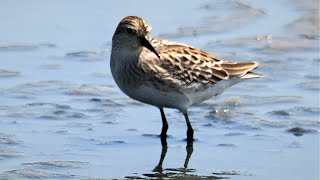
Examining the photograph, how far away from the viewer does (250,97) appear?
1337 centimetres

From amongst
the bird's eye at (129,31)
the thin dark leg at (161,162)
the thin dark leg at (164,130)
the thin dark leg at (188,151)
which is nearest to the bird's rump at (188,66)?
the bird's eye at (129,31)

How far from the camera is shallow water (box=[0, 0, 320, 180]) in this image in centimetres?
1093

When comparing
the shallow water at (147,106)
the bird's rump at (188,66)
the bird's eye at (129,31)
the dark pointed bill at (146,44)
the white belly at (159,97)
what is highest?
the bird's eye at (129,31)

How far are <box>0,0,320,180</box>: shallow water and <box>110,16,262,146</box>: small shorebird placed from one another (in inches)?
16.7

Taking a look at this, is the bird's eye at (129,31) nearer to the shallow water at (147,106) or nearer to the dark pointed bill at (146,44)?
the dark pointed bill at (146,44)

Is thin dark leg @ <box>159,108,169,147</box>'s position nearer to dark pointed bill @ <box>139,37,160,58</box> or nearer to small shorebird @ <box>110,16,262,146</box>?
small shorebird @ <box>110,16,262,146</box>

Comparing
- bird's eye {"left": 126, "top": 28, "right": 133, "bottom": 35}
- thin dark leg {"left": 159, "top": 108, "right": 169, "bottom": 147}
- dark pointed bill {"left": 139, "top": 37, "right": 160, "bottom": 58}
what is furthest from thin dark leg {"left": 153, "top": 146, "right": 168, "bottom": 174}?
bird's eye {"left": 126, "top": 28, "right": 133, "bottom": 35}

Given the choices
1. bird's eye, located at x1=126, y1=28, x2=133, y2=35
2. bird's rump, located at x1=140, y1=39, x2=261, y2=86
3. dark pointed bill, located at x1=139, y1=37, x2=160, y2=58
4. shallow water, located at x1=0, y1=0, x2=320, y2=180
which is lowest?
shallow water, located at x1=0, y1=0, x2=320, y2=180

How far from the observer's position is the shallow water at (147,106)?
10.9 meters

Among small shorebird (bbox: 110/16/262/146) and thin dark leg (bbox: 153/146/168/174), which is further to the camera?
small shorebird (bbox: 110/16/262/146)

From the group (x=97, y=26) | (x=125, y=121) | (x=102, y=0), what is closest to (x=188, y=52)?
(x=125, y=121)

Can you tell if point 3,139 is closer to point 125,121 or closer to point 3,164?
point 3,164

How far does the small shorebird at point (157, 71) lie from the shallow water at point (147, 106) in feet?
1.40

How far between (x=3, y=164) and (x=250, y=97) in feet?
12.5
